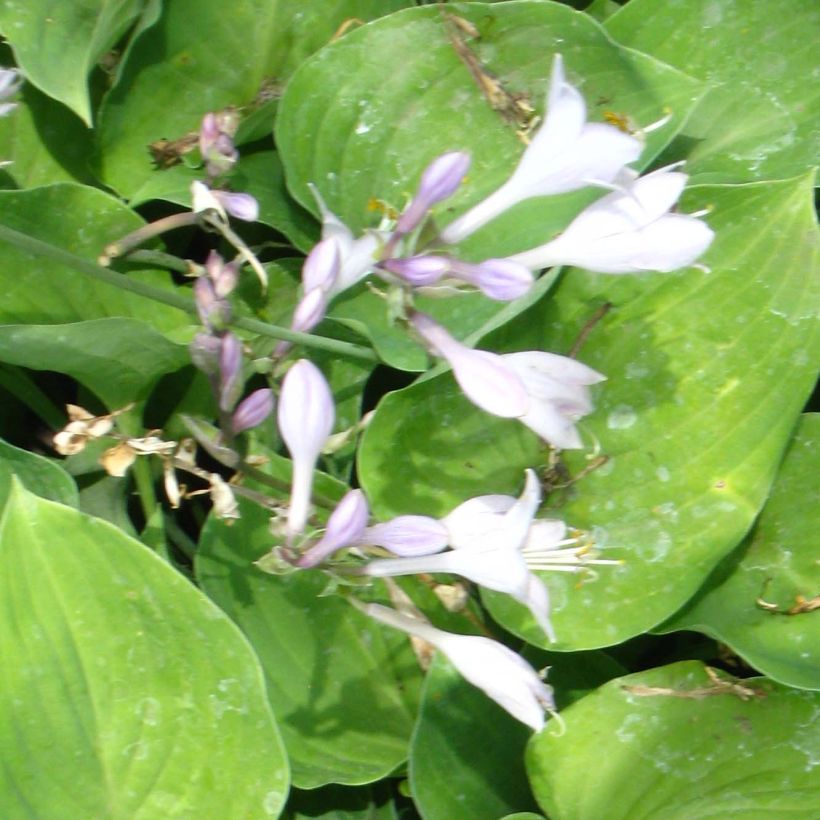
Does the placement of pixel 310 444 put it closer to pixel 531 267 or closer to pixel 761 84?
pixel 531 267

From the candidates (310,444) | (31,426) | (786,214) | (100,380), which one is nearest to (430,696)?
(310,444)

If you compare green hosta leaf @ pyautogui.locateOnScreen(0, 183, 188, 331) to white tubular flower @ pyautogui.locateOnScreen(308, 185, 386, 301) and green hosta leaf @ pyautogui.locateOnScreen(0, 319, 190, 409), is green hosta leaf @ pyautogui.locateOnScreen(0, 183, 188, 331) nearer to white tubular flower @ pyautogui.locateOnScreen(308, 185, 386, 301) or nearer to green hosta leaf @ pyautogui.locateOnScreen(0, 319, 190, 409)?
green hosta leaf @ pyautogui.locateOnScreen(0, 319, 190, 409)

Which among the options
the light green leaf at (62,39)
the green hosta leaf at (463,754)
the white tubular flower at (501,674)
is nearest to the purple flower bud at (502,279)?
the white tubular flower at (501,674)

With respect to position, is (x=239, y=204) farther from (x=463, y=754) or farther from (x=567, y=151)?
(x=463, y=754)

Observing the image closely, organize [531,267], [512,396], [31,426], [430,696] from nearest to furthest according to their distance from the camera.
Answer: [512,396] < [531,267] < [430,696] < [31,426]

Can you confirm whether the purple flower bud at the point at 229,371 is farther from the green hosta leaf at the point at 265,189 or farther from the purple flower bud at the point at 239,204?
the green hosta leaf at the point at 265,189

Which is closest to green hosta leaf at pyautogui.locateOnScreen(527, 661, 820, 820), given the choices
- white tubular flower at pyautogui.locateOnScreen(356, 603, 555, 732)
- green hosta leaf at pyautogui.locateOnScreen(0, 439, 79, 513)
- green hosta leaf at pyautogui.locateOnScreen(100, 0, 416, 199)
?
white tubular flower at pyautogui.locateOnScreen(356, 603, 555, 732)
